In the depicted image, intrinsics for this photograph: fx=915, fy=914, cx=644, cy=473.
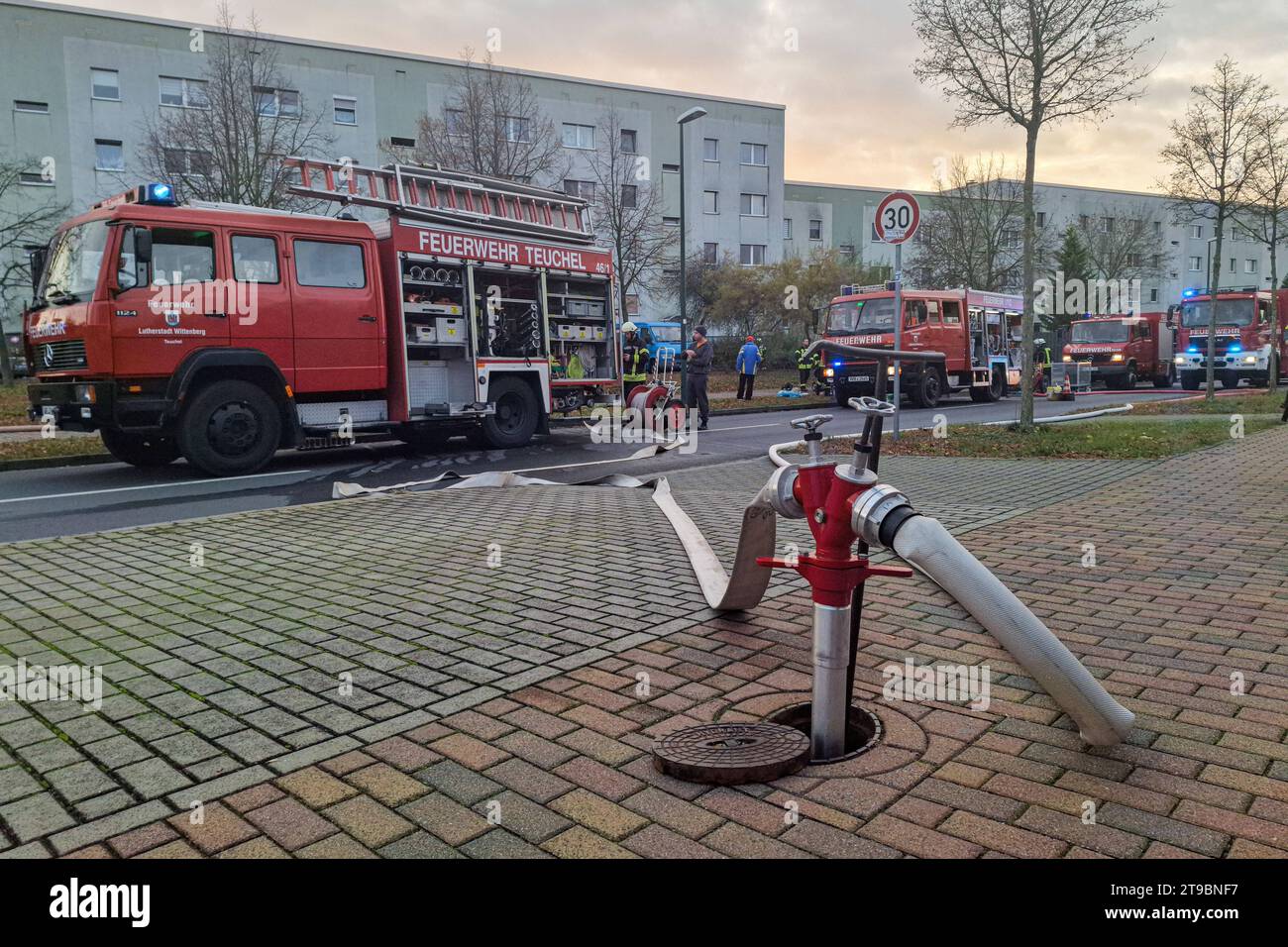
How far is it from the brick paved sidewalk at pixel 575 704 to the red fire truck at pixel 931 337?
17.3 meters

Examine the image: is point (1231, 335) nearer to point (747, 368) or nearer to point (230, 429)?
point (747, 368)

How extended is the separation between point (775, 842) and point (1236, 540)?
5129 millimetres

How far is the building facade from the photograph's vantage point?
1417 inches

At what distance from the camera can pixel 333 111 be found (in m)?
41.0

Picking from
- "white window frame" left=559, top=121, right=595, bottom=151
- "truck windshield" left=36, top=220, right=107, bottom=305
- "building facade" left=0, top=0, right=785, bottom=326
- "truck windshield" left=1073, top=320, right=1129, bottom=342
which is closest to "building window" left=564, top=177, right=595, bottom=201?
"building facade" left=0, top=0, right=785, bottom=326

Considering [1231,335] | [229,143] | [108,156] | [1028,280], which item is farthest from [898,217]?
[108,156]

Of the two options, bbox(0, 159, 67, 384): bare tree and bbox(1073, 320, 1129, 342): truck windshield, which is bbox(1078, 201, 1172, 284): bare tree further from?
bbox(0, 159, 67, 384): bare tree

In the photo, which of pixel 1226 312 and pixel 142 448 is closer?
pixel 142 448

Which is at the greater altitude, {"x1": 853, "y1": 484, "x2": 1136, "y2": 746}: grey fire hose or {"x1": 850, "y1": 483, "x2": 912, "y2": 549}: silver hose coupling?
{"x1": 850, "y1": 483, "x2": 912, "y2": 549}: silver hose coupling

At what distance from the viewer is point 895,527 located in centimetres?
275

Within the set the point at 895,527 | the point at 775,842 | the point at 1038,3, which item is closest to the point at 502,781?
the point at 775,842

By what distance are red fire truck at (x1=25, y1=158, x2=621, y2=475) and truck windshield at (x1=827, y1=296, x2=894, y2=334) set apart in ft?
33.7

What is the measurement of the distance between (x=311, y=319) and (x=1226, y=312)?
101 ft
